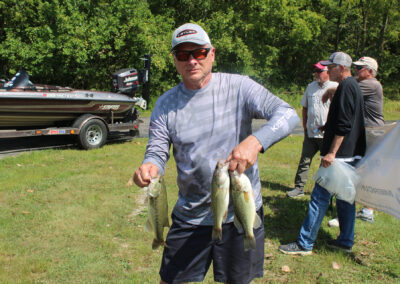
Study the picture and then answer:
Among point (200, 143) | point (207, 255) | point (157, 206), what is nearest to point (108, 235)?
point (207, 255)

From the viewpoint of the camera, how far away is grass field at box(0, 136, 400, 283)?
12.5 ft

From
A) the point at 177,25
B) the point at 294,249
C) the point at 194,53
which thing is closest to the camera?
the point at 194,53

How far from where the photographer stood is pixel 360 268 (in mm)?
3969

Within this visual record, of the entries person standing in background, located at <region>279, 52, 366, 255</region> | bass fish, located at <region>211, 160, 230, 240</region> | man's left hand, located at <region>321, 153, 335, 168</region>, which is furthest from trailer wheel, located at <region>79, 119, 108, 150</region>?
bass fish, located at <region>211, 160, 230, 240</region>

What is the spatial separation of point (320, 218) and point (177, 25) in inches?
829

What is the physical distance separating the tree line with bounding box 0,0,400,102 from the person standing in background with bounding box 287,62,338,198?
1254 centimetres

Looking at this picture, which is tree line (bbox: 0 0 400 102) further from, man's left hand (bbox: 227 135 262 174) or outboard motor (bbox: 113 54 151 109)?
man's left hand (bbox: 227 135 262 174)

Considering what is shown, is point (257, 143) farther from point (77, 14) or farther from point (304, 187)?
point (77, 14)

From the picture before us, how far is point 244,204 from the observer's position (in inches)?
78.5

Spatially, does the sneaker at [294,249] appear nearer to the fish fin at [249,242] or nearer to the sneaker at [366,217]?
the sneaker at [366,217]

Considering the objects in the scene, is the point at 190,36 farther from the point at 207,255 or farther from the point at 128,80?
the point at 128,80

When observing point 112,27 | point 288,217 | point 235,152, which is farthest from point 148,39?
point 235,152

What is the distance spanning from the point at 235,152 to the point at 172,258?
3.56 ft

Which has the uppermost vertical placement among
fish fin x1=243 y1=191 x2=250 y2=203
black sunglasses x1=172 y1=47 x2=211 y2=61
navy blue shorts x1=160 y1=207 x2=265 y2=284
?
black sunglasses x1=172 y1=47 x2=211 y2=61
